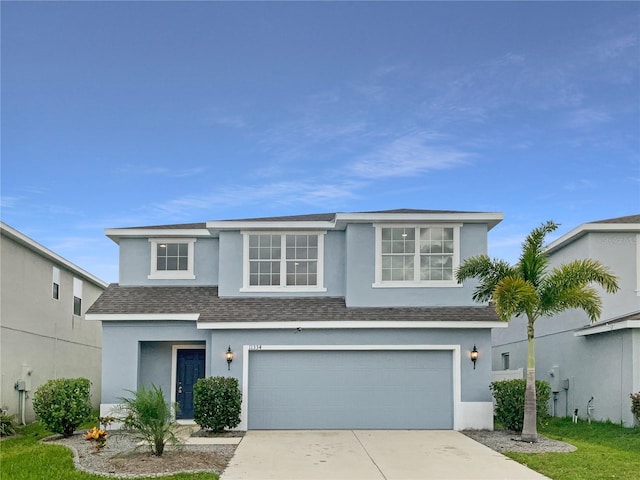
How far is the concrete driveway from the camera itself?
392 inches

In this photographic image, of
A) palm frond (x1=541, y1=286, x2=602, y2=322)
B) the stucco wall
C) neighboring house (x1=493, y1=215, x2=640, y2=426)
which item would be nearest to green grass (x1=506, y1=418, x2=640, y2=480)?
neighboring house (x1=493, y1=215, x2=640, y2=426)

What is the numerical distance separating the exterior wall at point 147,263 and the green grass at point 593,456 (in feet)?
30.8

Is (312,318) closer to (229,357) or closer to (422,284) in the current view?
(229,357)

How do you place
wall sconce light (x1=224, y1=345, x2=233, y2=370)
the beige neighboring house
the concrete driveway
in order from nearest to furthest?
1. the concrete driveway
2. wall sconce light (x1=224, y1=345, x2=233, y2=370)
3. the beige neighboring house

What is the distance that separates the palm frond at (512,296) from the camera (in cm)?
1270

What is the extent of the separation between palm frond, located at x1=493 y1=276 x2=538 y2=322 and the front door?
8162mm

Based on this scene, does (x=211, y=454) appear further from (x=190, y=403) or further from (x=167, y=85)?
(x=167, y=85)

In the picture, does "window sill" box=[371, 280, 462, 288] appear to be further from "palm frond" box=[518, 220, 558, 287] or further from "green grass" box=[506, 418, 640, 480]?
"green grass" box=[506, 418, 640, 480]

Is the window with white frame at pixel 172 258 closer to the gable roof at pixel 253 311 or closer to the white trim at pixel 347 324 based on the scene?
the gable roof at pixel 253 311

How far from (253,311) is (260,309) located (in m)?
0.21

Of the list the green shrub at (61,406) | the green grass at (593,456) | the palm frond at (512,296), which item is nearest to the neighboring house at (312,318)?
the green shrub at (61,406)

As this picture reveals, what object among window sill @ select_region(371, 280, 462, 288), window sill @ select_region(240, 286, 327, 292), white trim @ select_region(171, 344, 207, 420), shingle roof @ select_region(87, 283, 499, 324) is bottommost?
white trim @ select_region(171, 344, 207, 420)

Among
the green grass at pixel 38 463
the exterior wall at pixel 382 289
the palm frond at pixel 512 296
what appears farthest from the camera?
the exterior wall at pixel 382 289

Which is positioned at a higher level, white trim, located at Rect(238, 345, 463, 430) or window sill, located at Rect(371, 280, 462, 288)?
window sill, located at Rect(371, 280, 462, 288)
